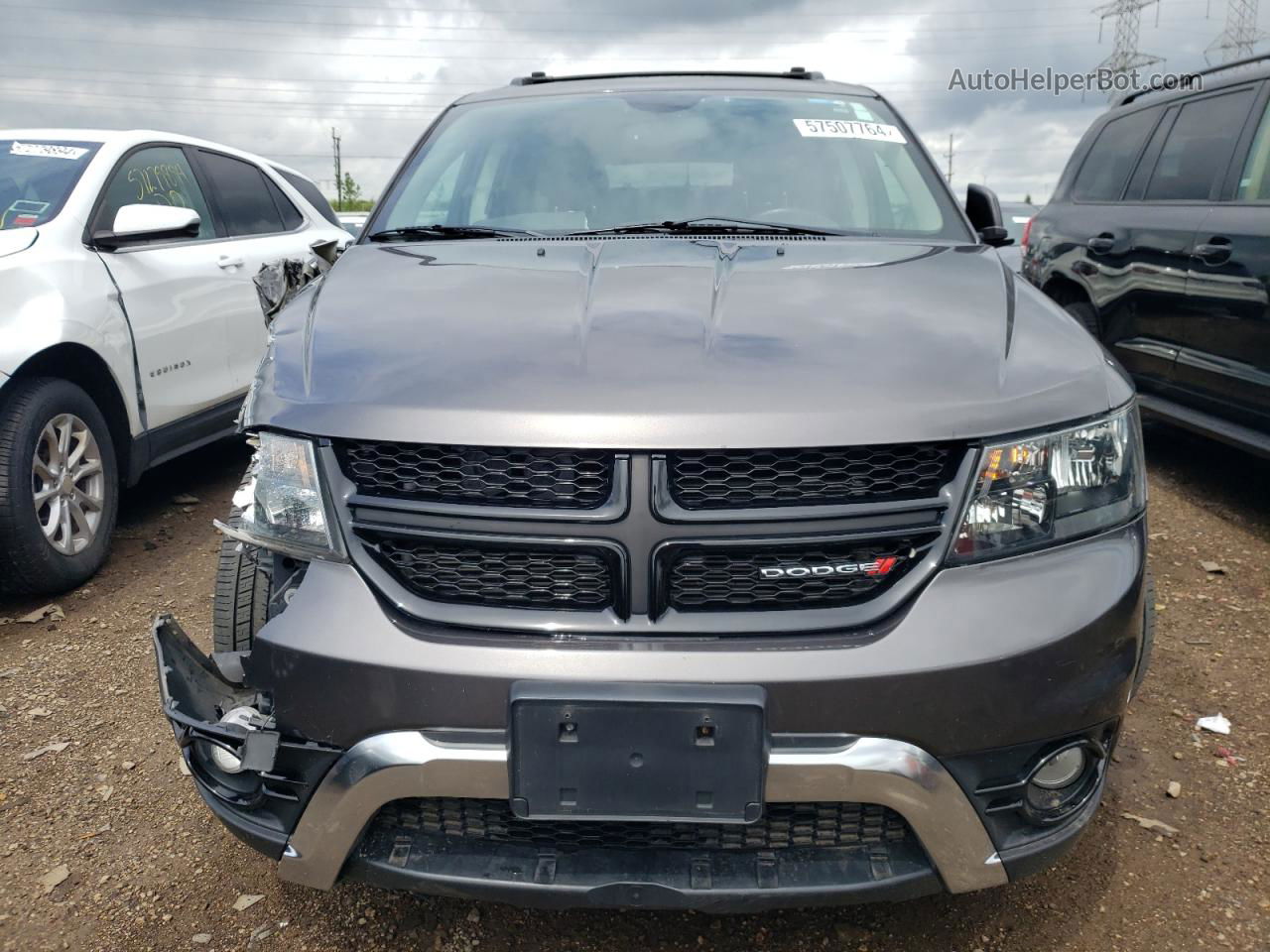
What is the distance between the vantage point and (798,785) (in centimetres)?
153

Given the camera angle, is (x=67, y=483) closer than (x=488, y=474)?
No

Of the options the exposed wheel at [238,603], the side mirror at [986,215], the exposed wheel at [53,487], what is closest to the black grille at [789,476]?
the exposed wheel at [238,603]

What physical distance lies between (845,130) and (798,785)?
210 cm

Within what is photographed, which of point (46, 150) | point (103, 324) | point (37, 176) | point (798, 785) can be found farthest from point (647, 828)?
point (46, 150)

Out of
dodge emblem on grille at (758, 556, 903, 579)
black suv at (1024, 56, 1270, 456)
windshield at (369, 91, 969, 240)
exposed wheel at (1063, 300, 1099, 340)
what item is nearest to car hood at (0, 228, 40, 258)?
Answer: windshield at (369, 91, 969, 240)

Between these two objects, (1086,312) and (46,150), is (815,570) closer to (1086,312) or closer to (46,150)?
(46,150)

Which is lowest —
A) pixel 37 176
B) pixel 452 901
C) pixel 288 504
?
pixel 452 901

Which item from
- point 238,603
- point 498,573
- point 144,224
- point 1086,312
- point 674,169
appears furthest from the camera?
point 1086,312

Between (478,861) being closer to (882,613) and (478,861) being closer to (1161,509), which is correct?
(882,613)

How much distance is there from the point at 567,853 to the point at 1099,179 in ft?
17.0

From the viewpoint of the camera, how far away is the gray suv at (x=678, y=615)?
1.54 meters

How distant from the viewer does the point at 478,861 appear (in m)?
1.64

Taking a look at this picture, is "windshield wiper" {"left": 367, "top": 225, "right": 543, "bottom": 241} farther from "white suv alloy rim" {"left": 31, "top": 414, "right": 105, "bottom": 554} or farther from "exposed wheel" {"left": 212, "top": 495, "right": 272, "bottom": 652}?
"white suv alloy rim" {"left": 31, "top": 414, "right": 105, "bottom": 554}

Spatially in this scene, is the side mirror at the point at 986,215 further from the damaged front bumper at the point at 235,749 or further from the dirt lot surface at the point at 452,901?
the damaged front bumper at the point at 235,749
